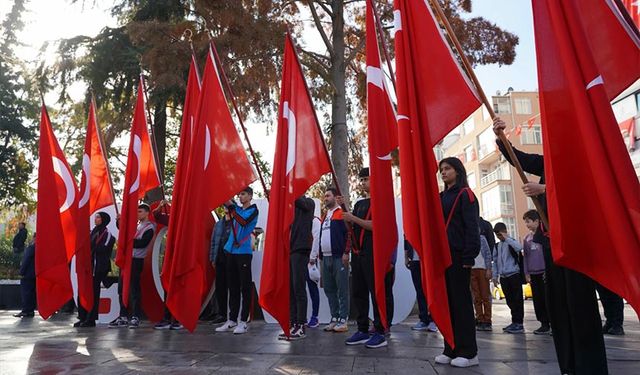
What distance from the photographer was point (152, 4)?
43.7 feet

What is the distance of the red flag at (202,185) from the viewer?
5.81 m

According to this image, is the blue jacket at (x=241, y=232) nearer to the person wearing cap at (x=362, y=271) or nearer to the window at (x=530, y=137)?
the person wearing cap at (x=362, y=271)

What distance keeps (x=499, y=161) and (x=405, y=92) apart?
46.9 metres

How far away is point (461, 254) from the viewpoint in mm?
4328

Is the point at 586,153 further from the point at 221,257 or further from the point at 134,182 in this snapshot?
the point at 134,182

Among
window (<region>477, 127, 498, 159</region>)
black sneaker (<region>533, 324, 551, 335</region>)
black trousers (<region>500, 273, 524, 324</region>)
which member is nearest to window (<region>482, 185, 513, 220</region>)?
window (<region>477, 127, 498, 159</region>)

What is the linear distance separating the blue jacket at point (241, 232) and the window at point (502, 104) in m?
43.2

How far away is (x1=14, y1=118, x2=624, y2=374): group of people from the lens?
3486mm

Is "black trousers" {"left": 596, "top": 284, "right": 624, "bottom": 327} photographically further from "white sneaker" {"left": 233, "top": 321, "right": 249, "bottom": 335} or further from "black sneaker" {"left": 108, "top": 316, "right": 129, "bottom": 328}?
"black sneaker" {"left": 108, "top": 316, "right": 129, "bottom": 328}

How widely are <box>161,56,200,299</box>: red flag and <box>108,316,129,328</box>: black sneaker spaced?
246cm

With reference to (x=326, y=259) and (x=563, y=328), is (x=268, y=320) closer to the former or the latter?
(x=326, y=259)

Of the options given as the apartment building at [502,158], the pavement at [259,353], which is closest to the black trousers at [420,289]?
the pavement at [259,353]

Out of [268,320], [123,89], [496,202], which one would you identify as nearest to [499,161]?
[496,202]

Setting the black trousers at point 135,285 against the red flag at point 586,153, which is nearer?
the red flag at point 586,153
